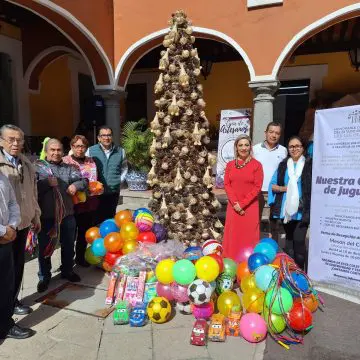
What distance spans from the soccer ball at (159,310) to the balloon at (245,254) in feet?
3.30

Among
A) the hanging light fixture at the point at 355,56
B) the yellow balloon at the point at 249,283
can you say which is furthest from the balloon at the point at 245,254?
the hanging light fixture at the point at 355,56

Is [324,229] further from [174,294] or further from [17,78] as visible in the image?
[17,78]

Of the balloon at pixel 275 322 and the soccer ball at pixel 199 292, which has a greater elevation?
the soccer ball at pixel 199 292

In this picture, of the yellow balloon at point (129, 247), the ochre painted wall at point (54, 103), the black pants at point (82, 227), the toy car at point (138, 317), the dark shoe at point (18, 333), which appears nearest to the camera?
the dark shoe at point (18, 333)

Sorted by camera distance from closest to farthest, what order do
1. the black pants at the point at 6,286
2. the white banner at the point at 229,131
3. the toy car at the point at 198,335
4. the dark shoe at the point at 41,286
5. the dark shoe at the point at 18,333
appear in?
the black pants at the point at 6,286 → the toy car at the point at 198,335 → the dark shoe at the point at 18,333 → the dark shoe at the point at 41,286 → the white banner at the point at 229,131

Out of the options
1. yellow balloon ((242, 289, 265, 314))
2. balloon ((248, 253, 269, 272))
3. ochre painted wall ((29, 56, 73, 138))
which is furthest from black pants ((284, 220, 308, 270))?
ochre painted wall ((29, 56, 73, 138))

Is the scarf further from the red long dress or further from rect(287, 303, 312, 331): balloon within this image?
rect(287, 303, 312, 331): balloon

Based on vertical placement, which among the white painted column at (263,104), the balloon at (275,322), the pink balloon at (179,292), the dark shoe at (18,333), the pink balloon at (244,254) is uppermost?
the white painted column at (263,104)

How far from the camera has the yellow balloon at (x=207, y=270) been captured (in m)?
2.96

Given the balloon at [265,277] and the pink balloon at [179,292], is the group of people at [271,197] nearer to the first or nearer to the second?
the balloon at [265,277]

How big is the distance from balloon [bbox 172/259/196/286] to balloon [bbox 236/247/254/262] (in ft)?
2.66

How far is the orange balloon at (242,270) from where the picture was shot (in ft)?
10.9

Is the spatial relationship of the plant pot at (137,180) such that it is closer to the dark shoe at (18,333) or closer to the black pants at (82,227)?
the black pants at (82,227)

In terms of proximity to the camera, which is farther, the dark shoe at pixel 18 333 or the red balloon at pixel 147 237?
the red balloon at pixel 147 237
